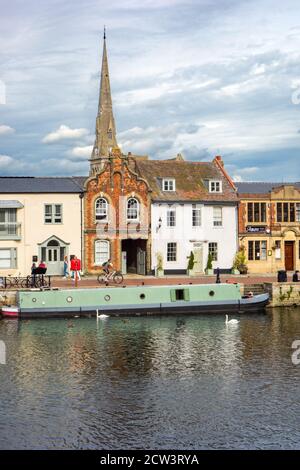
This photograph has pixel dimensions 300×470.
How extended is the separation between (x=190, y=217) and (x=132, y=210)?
536cm

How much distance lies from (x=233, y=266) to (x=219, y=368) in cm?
3119

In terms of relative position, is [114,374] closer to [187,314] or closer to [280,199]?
[187,314]

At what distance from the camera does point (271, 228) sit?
66.8 m

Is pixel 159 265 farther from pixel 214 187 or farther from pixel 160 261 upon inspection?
pixel 214 187

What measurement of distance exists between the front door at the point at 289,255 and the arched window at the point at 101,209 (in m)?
16.9

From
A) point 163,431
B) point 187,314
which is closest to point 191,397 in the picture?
point 163,431

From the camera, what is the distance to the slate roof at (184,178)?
2559 inches

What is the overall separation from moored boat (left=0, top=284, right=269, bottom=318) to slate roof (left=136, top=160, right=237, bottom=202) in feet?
46.2

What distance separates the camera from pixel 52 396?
1187 inches

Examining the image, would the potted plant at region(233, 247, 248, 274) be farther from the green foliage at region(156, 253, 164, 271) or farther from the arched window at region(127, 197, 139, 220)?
the arched window at region(127, 197, 139, 220)

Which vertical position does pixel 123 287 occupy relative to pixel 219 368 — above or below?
above

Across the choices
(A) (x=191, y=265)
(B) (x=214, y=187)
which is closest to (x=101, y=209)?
(A) (x=191, y=265)

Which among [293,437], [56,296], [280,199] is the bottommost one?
[293,437]

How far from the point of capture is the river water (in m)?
25.7
